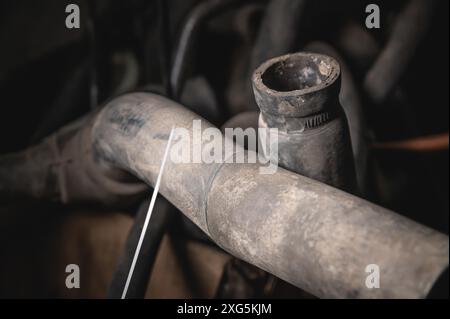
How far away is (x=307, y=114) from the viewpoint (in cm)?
69

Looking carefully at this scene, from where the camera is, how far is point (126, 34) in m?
1.60

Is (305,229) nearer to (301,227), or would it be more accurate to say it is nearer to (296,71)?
(301,227)

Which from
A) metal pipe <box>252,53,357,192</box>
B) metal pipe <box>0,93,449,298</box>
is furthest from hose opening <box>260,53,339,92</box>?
metal pipe <box>0,93,449,298</box>

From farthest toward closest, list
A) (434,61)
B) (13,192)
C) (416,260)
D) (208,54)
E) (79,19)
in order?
(434,61)
(79,19)
(208,54)
(13,192)
(416,260)

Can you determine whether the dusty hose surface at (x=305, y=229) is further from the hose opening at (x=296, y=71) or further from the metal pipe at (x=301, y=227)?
the hose opening at (x=296, y=71)

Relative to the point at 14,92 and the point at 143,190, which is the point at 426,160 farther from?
the point at 14,92

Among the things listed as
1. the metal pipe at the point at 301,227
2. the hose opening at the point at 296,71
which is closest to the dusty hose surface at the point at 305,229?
the metal pipe at the point at 301,227

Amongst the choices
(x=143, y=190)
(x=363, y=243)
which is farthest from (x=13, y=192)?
(x=363, y=243)

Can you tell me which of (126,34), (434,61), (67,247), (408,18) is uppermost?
(408,18)

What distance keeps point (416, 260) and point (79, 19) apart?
133cm

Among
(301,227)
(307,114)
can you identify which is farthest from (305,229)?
(307,114)

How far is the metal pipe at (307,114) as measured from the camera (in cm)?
Result: 67

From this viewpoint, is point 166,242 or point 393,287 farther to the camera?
point 166,242

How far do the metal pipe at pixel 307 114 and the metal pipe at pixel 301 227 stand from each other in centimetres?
7
